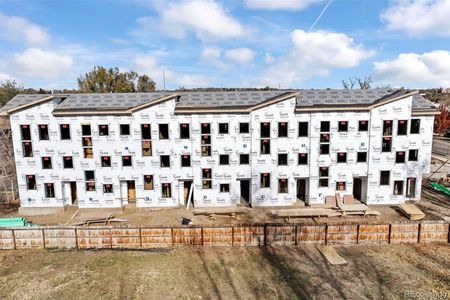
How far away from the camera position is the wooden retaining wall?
19.3 metres

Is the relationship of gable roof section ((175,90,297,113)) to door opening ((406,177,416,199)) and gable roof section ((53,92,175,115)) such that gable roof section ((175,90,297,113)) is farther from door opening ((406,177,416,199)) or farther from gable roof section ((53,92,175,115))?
door opening ((406,177,416,199))

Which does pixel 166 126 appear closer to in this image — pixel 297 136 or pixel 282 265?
pixel 297 136

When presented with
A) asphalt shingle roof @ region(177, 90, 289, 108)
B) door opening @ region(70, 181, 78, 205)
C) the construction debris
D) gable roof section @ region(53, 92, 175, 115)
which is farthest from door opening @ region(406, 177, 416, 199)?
door opening @ region(70, 181, 78, 205)

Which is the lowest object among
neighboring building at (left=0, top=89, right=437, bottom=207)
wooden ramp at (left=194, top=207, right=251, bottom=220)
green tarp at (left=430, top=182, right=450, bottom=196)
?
wooden ramp at (left=194, top=207, right=251, bottom=220)

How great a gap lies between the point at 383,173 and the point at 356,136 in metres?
4.53

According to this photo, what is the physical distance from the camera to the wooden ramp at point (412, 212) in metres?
24.4

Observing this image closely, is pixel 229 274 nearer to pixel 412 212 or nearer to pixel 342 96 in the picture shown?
pixel 412 212

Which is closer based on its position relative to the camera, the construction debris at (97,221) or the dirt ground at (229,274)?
the dirt ground at (229,274)

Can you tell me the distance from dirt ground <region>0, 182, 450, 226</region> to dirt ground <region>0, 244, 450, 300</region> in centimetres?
542

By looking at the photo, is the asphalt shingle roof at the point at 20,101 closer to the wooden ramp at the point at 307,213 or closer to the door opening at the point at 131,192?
the door opening at the point at 131,192

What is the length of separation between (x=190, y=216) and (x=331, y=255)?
12.3m

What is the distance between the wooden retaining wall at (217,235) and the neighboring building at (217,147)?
8.33 meters

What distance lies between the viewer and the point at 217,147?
2736 cm

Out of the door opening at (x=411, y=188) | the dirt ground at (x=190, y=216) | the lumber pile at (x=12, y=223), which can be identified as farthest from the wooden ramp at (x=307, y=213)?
the lumber pile at (x=12, y=223)
